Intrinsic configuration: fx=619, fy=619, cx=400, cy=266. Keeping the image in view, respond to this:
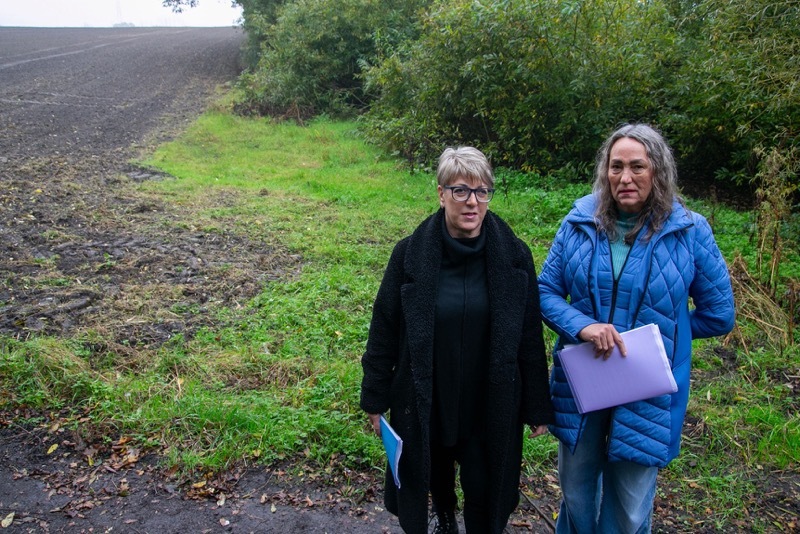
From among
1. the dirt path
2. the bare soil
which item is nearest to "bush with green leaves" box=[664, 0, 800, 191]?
the bare soil

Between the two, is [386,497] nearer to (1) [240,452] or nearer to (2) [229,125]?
(1) [240,452]

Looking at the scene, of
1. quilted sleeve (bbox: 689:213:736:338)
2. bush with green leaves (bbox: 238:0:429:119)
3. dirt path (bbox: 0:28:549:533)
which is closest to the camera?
quilted sleeve (bbox: 689:213:736:338)

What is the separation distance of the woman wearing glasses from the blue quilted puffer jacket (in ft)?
0.57

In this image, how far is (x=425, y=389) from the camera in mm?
2346

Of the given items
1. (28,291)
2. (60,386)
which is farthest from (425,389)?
(28,291)

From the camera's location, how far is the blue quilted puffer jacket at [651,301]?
7.43 feet

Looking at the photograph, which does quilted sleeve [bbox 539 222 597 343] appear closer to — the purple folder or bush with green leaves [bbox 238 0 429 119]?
the purple folder

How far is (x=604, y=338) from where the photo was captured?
2.22 meters

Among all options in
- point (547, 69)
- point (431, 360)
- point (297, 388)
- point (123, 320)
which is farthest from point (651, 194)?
point (547, 69)

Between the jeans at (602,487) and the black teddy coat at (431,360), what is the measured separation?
20 centimetres

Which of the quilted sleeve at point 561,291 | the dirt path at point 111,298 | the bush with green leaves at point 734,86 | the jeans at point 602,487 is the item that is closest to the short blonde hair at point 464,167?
the quilted sleeve at point 561,291

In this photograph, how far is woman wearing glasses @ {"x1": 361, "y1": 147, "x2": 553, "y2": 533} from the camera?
234 cm

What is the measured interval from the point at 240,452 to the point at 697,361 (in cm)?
339

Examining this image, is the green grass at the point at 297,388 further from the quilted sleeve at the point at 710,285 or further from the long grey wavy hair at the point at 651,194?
the long grey wavy hair at the point at 651,194
